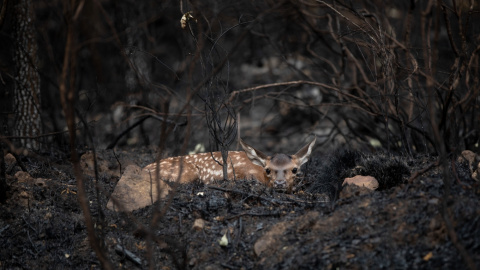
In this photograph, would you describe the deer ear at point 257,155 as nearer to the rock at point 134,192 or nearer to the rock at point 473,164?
the rock at point 134,192

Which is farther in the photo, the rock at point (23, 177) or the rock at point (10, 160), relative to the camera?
the rock at point (10, 160)

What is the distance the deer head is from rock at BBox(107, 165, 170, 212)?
1756mm

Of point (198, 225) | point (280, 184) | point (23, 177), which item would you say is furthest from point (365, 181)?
point (23, 177)

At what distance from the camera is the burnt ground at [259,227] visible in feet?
16.3

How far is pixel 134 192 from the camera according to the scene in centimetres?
699

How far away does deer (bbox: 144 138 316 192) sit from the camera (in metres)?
8.30

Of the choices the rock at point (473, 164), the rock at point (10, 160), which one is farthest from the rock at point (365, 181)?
the rock at point (10, 160)

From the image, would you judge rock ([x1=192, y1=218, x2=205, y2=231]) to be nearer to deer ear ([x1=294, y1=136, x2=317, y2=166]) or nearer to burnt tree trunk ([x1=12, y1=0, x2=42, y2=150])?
deer ear ([x1=294, y1=136, x2=317, y2=166])

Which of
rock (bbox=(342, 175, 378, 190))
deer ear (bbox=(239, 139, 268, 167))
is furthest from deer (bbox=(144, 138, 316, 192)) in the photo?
rock (bbox=(342, 175, 378, 190))

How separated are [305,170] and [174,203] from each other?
294 cm

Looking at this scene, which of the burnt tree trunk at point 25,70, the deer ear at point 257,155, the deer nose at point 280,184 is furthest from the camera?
the burnt tree trunk at point 25,70

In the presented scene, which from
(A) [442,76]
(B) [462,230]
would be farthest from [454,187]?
(A) [442,76]

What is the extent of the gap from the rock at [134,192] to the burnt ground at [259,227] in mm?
124

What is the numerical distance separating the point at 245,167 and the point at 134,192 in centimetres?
237
